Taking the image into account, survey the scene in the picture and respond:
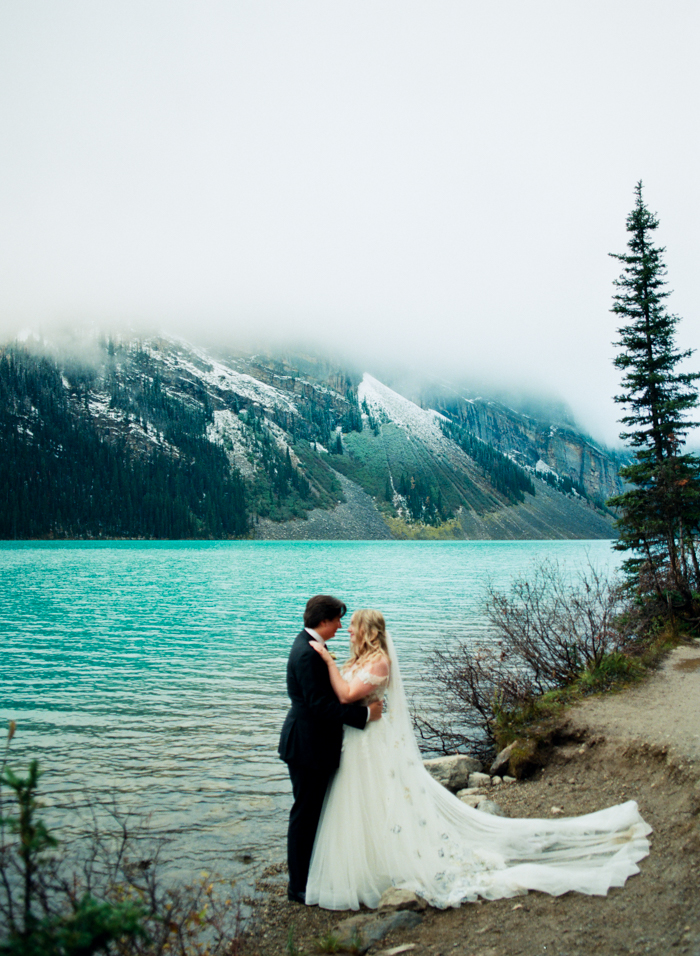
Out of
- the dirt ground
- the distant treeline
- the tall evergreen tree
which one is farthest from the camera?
the distant treeline

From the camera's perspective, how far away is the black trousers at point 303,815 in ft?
18.3

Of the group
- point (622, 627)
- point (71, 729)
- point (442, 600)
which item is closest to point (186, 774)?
point (71, 729)

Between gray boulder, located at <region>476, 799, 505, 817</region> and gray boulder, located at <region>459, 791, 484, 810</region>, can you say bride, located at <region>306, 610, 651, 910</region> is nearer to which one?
gray boulder, located at <region>476, 799, 505, 817</region>

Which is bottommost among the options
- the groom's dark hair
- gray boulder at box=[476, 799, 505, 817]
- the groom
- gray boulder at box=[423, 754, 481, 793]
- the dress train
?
gray boulder at box=[423, 754, 481, 793]

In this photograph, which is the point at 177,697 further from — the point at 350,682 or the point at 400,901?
the point at 350,682

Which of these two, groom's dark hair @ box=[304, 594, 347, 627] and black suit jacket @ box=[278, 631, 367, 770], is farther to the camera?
groom's dark hair @ box=[304, 594, 347, 627]

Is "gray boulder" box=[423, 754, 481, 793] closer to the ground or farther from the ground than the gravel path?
closer to the ground

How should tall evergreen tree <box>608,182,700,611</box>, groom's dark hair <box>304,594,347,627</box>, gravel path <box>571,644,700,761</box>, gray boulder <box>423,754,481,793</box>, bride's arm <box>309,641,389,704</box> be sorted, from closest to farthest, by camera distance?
bride's arm <box>309,641,389,704</box> → groom's dark hair <box>304,594,347,627</box> → gravel path <box>571,644,700,761</box> → gray boulder <box>423,754,481,793</box> → tall evergreen tree <box>608,182,700,611</box>

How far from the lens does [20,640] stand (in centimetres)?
2380

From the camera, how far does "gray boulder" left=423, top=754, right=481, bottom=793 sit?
358 inches

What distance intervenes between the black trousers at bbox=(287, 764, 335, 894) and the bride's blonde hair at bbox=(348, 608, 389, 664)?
1151 millimetres

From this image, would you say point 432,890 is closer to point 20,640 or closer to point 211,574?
point 20,640

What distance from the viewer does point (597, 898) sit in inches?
194

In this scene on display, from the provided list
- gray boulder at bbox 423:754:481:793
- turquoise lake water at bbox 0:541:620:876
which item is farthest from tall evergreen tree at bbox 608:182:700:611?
gray boulder at bbox 423:754:481:793
